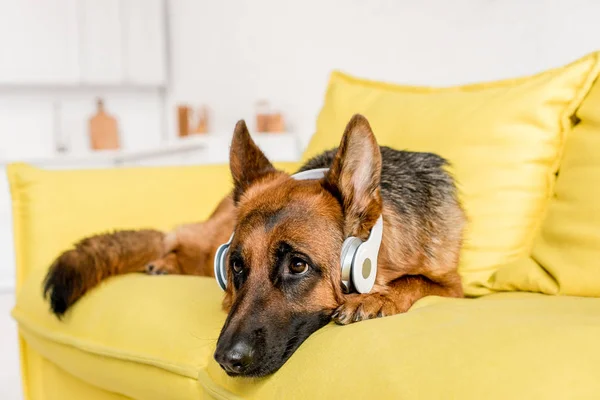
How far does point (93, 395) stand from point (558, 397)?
150cm

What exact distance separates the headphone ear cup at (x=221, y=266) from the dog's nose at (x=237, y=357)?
349mm

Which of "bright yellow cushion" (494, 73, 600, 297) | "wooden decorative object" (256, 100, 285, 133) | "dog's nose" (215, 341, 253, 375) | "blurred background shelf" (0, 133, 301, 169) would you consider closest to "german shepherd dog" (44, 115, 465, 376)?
"dog's nose" (215, 341, 253, 375)

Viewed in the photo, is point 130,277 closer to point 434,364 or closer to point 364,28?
point 434,364

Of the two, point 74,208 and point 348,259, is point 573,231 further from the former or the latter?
point 74,208

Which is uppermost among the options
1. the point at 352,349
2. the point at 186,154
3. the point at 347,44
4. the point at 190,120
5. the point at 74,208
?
the point at 347,44

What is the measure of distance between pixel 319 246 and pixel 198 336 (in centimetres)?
38

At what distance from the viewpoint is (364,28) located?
156 inches

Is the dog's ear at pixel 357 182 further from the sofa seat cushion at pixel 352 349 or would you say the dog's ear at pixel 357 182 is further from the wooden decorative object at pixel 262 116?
the wooden decorative object at pixel 262 116

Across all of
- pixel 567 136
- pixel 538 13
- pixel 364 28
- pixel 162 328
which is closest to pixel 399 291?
pixel 162 328

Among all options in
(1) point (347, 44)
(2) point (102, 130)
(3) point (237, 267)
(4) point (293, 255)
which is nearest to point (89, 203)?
(3) point (237, 267)

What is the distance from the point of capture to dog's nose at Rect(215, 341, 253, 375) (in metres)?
1.24

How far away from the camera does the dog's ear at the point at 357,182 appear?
1.45m

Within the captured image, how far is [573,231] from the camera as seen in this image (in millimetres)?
1682

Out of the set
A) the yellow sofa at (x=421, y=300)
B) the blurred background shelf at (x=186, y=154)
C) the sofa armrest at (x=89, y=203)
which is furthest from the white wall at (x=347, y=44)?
the sofa armrest at (x=89, y=203)
